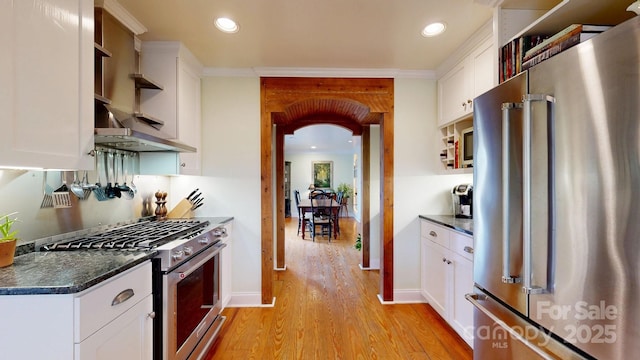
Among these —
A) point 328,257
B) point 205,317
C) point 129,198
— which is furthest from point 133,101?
point 328,257

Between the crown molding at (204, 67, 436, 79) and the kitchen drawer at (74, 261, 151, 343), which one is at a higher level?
the crown molding at (204, 67, 436, 79)

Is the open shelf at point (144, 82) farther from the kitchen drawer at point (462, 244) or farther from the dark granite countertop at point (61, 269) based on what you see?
the kitchen drawer at point (462, 244)

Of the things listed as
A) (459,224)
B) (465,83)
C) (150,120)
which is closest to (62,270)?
(150,120)

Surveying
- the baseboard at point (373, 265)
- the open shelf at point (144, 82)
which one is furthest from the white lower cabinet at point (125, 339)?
the baseboard at point (373, 265)

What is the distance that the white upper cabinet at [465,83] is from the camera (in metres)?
1.96

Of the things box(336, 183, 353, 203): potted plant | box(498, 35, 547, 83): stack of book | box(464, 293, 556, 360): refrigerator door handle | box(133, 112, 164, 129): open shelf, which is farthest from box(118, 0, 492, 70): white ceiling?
box(336, 183, 353, 203): potted plant

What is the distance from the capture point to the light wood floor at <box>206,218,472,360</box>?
198 cm

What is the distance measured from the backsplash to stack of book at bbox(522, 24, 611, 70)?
258cm

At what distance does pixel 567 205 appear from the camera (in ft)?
2.93

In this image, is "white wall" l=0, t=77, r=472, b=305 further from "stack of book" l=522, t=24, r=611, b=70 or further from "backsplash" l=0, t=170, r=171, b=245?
"stack of book" l=522, t=24, r=611, b=70

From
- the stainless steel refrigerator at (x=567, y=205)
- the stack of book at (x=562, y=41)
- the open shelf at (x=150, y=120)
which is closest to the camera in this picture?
the stainless steel refrigerator at (x=567, y=205)

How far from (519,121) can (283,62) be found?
2.04 m

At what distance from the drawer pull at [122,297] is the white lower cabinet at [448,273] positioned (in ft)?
6.65

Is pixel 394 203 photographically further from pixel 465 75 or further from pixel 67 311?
pixel 67 311
